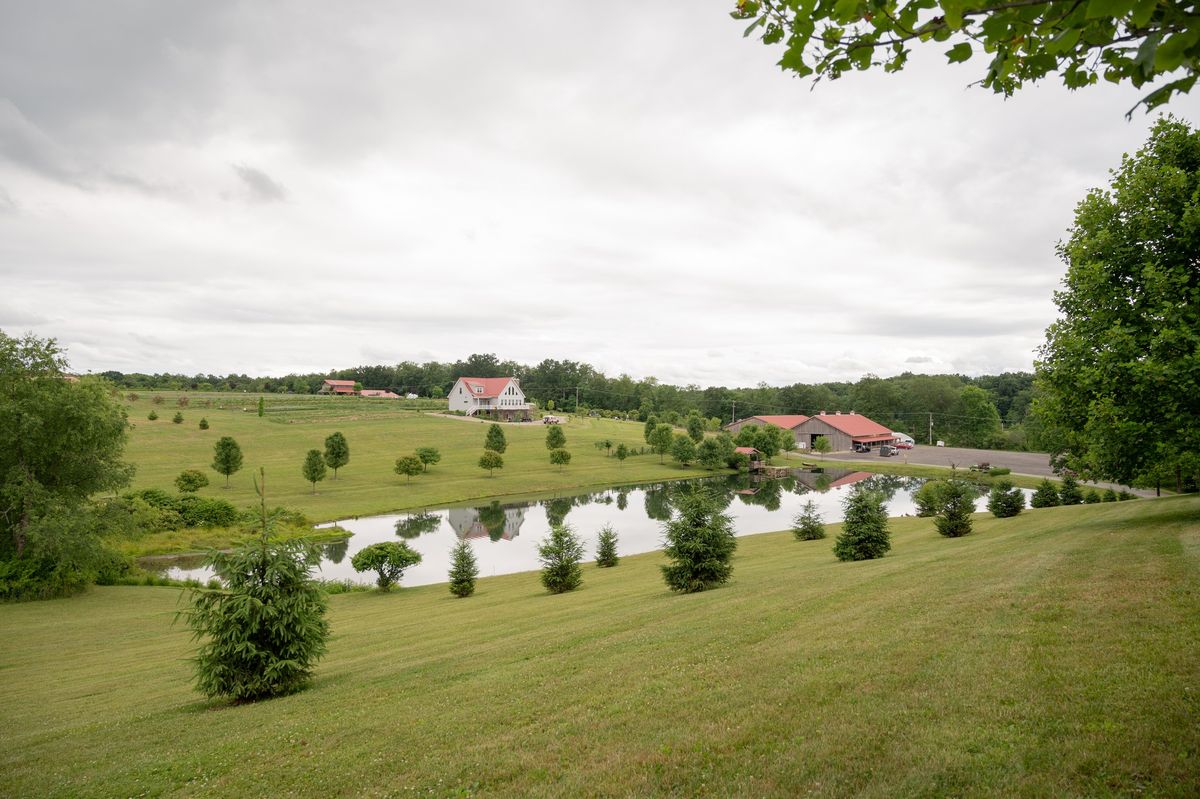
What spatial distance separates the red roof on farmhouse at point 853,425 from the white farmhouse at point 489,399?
171ft

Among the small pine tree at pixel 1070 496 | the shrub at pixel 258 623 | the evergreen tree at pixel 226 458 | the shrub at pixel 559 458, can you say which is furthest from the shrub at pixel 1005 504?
the evergreen tree at pixel 226 458

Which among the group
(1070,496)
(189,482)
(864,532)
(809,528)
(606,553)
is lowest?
(606,553)

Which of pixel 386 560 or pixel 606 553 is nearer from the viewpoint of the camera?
pixel 386 560

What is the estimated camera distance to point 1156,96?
2941mm

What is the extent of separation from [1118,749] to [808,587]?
29.9 ft

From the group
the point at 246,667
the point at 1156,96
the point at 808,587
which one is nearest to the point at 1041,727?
the point at 1156,96

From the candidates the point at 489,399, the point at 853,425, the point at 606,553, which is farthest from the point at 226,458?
the point at 853,425

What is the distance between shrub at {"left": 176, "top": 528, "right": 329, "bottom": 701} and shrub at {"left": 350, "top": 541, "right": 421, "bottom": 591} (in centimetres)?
1444

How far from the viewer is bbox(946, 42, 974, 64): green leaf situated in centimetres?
347

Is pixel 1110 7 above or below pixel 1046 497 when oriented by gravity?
above

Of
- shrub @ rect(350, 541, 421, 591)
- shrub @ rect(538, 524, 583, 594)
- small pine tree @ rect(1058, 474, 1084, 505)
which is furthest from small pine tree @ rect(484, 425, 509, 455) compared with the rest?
small pine tree @ rect(1058, 474, 1084, 505)

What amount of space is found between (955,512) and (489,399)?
89.9 metres

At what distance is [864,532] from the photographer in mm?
20344

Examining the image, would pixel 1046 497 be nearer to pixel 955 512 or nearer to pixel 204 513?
pixel 955 512
